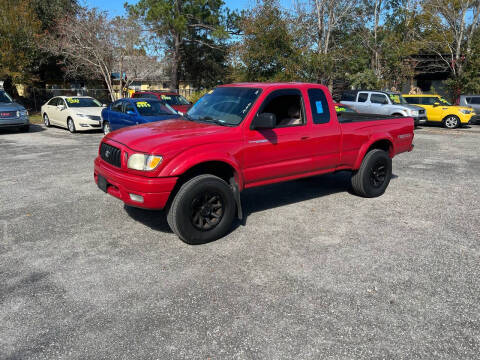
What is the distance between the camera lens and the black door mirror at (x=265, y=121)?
459cm

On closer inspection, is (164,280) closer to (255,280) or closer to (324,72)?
(255,280)

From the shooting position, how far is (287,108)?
18.0 feet

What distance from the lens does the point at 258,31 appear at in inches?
758

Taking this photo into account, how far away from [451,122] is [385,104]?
350 cm

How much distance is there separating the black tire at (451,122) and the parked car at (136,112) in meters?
13.2

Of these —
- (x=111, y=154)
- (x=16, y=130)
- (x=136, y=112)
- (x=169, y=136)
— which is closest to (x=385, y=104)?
(x=136, y=112)

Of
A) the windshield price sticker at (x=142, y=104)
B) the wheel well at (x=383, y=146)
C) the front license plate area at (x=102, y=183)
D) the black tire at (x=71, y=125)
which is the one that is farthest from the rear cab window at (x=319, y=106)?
the black tire at (x=71, y=125)

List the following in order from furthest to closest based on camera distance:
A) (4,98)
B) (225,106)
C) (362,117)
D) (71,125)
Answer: (4,98) < (71,125) < (362,117) < (225,106)

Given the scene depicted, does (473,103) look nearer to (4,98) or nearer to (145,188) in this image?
(145,188)

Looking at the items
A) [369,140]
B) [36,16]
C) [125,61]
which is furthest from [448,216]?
[36,16]

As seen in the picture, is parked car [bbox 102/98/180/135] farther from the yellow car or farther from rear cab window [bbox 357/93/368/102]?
the yellow car

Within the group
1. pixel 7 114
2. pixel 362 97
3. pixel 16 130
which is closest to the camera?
pixel 7 114

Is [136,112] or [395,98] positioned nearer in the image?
[136,112]

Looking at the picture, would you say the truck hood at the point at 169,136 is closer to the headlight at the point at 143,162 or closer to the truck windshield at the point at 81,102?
the headlight at the point at 143,162
